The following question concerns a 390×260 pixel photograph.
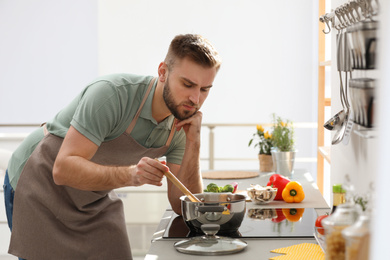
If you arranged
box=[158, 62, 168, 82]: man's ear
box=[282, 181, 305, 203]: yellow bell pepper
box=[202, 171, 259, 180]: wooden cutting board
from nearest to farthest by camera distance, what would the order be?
box=[158, 62, 168, 82]: man's ear
box=[282, 181, 305, 203]: yellow bell pepper
box=[202, 171, 259, 180]: wooden cutting board

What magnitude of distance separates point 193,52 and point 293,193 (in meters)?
0.66

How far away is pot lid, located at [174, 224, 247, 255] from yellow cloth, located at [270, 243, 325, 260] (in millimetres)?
98

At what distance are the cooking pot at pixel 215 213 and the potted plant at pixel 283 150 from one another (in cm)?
108

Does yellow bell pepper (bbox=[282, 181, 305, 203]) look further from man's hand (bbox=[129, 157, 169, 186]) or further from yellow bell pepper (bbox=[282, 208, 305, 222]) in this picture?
man's hand (bbox=[129, 157, 169, 186])

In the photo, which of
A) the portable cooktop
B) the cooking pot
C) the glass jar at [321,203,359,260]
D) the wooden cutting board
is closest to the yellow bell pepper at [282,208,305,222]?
the portable cooktop

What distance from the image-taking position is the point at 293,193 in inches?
81.9

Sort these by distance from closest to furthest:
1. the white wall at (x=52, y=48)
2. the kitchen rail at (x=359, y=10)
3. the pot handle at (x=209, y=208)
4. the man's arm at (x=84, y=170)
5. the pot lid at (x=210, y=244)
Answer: the kitchen rail at (x=359, y=10) → the pot lid at (x=210, y=244) → the pot handle at (x=209, y=208) → the man's arm at (x=84, y=170) → the white wall at (x=52, y=48)

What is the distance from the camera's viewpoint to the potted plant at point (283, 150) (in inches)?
106

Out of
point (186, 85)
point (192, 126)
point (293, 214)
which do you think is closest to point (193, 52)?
point (186, 85)

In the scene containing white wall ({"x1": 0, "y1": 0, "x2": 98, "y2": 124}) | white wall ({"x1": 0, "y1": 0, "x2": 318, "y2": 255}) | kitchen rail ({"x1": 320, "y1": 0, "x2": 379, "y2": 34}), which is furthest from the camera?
white wall ({"x1": 0, "y1": 0, "x2": 98, "y2": 124})

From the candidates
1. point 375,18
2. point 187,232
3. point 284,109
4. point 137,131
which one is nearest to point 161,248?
point 187,232

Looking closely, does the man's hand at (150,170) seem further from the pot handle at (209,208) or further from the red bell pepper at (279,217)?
A: the red bell pepper at (279,217)

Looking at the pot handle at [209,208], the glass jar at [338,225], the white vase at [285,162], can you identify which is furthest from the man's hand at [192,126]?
the glass jar at [338,225]

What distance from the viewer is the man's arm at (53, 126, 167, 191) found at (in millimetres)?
1682
